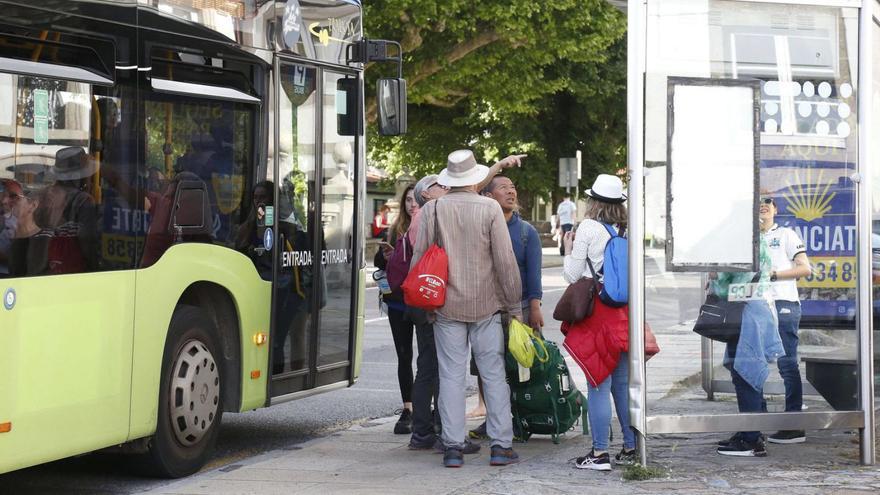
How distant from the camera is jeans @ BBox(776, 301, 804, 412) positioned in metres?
8.49

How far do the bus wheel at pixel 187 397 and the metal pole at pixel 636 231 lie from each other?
7.80 ft

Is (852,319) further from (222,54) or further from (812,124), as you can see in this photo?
(222,54)

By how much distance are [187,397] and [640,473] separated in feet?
8.22

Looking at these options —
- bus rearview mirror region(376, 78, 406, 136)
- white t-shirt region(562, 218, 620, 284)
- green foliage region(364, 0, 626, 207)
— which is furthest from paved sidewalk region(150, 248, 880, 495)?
green foliage region(364, 0, 626, 207)

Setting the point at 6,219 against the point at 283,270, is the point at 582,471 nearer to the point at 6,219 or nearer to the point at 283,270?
the point at 283,270

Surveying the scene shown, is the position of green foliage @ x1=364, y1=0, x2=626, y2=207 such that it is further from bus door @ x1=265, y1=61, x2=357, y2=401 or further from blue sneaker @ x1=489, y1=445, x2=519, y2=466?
blue sneaker @ x1=489, y1=445, x2=519, y2=466

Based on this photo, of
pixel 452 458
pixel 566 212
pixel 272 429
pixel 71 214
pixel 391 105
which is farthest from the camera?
pixel 566 212

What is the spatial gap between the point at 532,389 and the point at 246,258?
1914mm

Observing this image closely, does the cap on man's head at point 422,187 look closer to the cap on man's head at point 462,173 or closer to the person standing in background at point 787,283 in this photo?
the cap on man's head at point 462,173

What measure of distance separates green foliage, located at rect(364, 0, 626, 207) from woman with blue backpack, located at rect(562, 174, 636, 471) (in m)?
19.7

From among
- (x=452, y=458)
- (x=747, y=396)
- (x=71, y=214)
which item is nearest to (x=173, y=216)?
(x=71, y=214)

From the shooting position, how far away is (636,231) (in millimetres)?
7785

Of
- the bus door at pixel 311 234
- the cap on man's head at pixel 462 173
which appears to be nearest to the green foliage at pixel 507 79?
the bus door at pixel 311 234

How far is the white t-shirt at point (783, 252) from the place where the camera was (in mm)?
8391
